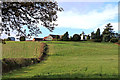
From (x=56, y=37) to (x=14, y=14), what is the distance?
21.2m

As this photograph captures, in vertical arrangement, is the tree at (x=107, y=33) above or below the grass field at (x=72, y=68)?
above

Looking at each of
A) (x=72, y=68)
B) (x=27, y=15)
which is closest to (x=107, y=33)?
(x=72, y=68)

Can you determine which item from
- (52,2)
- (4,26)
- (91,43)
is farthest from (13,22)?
(91,43)

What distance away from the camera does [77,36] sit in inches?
1599

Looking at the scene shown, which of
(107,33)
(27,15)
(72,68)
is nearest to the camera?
(27,15)

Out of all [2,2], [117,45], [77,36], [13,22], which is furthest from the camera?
[117,45]

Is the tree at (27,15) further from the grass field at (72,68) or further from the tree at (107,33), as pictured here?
the tree at (107,33)

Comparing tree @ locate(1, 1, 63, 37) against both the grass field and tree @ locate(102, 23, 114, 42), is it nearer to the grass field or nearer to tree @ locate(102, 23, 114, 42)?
the grass field

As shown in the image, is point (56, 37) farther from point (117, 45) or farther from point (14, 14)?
point (117, 45)

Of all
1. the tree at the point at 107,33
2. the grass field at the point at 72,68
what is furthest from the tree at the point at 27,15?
the tree at the point at 107,33

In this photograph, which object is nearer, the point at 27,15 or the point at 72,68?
the point at 27,15

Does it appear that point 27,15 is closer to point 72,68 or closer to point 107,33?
point 72,68

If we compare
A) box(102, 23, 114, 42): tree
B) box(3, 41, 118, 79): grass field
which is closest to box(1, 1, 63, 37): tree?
box(3, 41, 118, 79): grass field

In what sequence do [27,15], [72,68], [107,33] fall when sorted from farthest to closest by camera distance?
1. [107,33]
2. [72,68]
3. [27,15]
